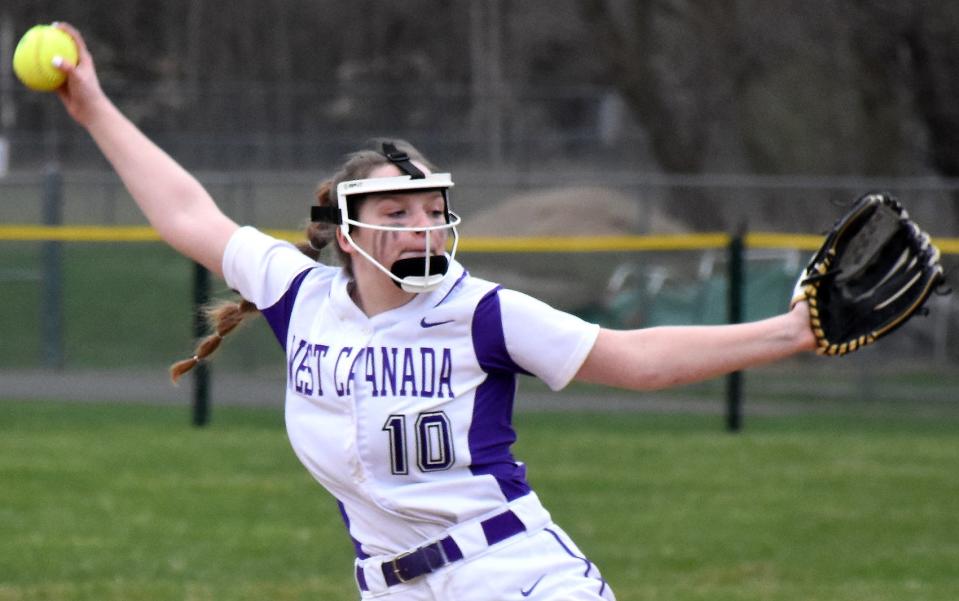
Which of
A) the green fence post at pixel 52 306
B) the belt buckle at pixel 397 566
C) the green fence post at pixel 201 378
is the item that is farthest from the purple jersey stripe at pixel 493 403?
the green fence post at pixel 52 306

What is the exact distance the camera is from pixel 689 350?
127 inches

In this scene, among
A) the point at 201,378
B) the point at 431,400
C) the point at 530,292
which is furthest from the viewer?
the point at 530,292

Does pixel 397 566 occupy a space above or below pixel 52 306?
above

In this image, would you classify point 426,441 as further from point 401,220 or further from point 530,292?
point 530,292

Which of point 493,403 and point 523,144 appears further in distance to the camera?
point 523,144

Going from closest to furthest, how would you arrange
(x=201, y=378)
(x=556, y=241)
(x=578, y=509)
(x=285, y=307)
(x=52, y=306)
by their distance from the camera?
1. (x=285, y=307)
2. (x=578, y=509)
3. (x=201, y=378)
4. (x=556, y=241)
5. (x=52, y=306)

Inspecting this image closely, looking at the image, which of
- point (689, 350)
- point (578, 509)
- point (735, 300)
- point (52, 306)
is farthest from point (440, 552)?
point (52, 306)

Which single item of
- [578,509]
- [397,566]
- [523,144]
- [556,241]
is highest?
[523,144]

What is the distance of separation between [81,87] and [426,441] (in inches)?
53.5

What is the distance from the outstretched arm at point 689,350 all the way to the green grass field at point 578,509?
3.28 metres

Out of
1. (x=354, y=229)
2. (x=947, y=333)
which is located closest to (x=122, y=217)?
(x=947, y=333)

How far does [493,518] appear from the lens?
11.3ft

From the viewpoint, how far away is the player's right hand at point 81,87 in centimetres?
394

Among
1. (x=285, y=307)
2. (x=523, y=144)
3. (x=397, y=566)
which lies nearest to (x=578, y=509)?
(x=285, y=307)
